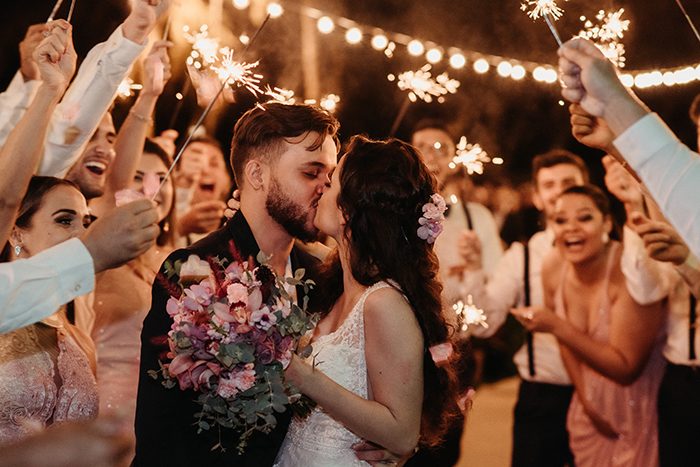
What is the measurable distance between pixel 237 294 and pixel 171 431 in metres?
0.68

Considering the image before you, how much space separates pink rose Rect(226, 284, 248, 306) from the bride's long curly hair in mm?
650

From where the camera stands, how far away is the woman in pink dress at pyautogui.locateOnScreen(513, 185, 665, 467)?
452 cm

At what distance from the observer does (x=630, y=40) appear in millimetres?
5516

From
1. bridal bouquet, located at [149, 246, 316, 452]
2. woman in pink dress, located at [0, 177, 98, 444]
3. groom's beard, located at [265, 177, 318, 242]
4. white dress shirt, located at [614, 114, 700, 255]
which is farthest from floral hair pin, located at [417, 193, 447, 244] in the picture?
woman in pink dress, located at [0, 177, 98, 444]

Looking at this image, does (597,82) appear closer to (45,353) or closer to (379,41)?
(45,353)

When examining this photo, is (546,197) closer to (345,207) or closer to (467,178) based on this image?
(467,178)

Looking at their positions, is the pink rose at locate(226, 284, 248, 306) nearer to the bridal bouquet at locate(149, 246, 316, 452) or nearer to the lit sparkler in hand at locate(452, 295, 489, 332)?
the bridal bouquet at locate(149, 246, 316, 452)

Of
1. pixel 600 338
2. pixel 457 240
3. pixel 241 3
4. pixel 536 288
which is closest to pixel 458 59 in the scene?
pixel 457 240

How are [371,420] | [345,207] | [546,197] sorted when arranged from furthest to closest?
[546,197] → [345,207] → [371,420]

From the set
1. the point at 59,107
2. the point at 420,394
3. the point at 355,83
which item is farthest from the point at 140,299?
the point at 355,83

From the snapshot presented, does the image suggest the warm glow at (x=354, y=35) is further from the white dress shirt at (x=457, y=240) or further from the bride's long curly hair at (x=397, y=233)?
the bride's long curly hair at (x=397, y=233)

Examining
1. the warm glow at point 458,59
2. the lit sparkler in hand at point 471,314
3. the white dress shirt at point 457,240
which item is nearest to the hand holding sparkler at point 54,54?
the lit sparkler in hand at point 471,314

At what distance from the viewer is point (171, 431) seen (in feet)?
8.45

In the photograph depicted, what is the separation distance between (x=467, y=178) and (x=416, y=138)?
56 centimetres
